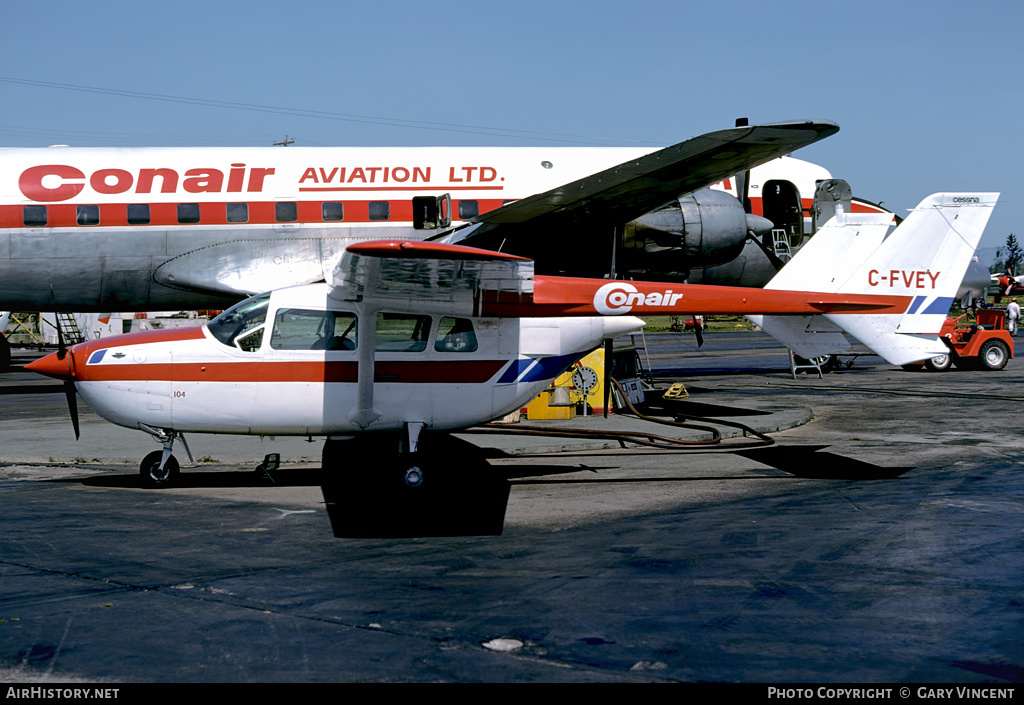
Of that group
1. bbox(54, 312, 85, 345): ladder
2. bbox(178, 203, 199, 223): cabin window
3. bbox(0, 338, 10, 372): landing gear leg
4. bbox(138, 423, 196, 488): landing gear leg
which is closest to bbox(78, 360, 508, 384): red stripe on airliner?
bbox(138, 423, 196, 488): landing gear leg

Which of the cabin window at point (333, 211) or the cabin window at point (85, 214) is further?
the cabin window at point (333, 211)

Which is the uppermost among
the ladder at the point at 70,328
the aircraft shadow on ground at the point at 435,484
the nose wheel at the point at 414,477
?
the ladder at the point at 70,328

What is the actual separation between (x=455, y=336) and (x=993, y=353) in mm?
22419

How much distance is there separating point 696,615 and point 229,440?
1057 cm

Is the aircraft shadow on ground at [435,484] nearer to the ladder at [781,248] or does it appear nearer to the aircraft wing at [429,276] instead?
the aircraft wing at [429,276]

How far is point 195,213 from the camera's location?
1825cm

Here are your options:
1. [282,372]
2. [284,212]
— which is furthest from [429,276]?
[284,212]

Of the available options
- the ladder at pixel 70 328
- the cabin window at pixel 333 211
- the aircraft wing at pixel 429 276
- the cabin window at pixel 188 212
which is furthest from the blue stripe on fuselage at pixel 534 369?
the ladder at pixel 70 328

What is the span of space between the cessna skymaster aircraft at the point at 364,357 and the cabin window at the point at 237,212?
7.19m

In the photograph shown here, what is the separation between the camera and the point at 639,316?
12336 mm

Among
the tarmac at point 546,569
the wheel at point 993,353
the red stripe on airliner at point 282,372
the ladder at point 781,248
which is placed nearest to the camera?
the tarmac at point 546,569

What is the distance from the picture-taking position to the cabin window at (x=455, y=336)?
11453mm

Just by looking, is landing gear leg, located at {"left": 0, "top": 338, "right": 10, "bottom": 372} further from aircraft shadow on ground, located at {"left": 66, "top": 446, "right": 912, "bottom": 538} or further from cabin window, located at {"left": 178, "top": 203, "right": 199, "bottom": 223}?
aircraft shadow on ground, located at {"left": 66, "top": 446, "right": 912, "bottom": 538}

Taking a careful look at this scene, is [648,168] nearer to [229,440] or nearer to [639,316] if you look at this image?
[639,316]
